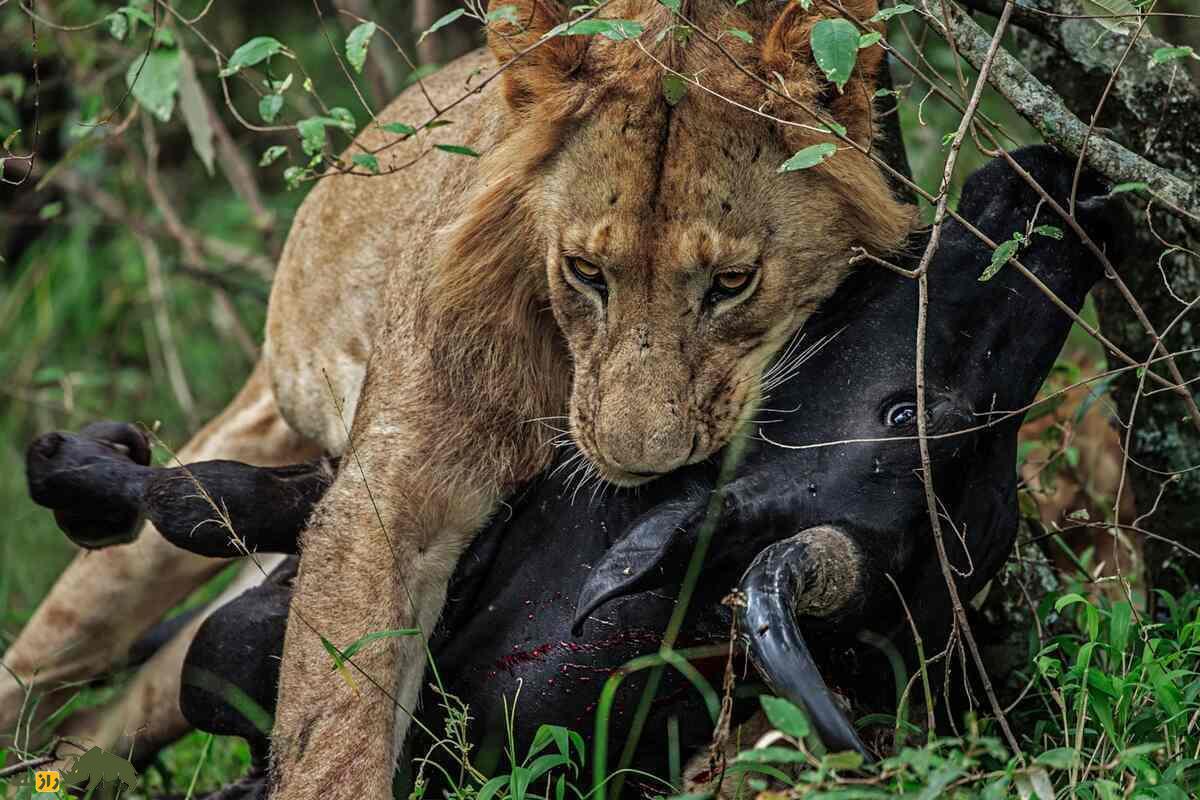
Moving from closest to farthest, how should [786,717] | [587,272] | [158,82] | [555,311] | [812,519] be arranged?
[786,717]
[812,519]
[587,272]
[555,311]
[158,82]

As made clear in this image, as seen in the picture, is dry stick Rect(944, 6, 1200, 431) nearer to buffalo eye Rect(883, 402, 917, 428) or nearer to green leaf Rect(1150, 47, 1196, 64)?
green leaf Rect(1150, 47, 1196, 64)

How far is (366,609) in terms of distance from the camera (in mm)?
3229

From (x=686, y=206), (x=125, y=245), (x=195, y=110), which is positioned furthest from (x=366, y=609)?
(x=125, y=245)

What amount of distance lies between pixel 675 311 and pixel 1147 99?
4.38ft

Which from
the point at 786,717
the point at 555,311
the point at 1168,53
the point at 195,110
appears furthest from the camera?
the point at 195,110

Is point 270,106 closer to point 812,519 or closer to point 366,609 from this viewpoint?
point 366,609

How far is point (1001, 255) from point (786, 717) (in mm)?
1055

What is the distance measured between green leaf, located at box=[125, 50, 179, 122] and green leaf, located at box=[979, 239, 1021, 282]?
234 cm

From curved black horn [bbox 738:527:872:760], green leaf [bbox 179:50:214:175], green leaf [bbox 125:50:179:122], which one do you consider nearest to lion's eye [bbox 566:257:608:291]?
curved black horn [bbox 738:527:872:760]

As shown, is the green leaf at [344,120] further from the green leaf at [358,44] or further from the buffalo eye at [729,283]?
the buffalo eye at [729,283]

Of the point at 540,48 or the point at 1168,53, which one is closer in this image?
the point at 1168,53

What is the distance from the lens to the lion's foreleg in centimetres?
312

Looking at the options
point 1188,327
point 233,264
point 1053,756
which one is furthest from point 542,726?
point 233,264

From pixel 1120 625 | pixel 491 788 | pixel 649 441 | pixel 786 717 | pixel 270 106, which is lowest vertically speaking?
pixel 1120 625
